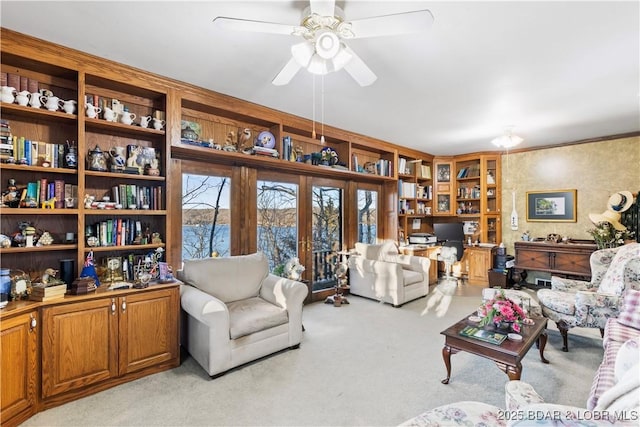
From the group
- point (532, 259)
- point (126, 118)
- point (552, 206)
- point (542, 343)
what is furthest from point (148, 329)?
point (552, 206)

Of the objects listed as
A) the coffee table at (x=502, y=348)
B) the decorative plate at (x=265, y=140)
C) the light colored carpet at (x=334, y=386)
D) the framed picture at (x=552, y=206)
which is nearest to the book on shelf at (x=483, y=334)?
the coffee table at (x=502, y=348)

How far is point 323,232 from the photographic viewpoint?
4852 millimetres

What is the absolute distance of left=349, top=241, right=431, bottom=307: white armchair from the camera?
4301mm

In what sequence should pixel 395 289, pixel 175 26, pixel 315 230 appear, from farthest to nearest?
pixel 315 230 < pixel 395 289 < pixel 175 26

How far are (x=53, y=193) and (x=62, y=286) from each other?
0.74m

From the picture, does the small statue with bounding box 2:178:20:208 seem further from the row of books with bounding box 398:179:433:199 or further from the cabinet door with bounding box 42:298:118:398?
the row of books with bounding box 398:179:433:199

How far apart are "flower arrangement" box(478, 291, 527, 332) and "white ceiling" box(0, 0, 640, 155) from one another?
199 cm

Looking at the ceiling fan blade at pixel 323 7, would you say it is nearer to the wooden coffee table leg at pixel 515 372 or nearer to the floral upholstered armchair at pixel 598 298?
the wooden coffee table leg at pixel 515 372

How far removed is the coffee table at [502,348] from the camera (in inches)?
81.4

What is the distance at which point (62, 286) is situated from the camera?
218 cm

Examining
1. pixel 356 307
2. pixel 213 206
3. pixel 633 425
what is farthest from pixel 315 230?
pixel 633 425

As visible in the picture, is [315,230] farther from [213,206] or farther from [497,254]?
[497,254]

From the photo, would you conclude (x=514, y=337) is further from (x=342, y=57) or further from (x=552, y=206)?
(x=552, y=206)

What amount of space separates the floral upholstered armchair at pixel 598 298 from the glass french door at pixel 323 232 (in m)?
2.75
